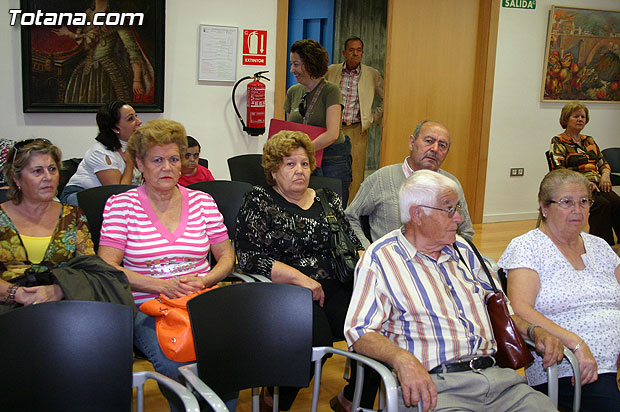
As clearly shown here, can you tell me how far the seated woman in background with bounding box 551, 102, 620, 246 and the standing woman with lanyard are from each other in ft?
7.26

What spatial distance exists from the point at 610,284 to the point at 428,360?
3.15ft

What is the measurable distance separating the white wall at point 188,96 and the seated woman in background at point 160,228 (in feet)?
8.15

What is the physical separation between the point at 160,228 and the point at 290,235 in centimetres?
58

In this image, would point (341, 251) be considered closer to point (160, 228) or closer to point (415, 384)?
point (160, 228)

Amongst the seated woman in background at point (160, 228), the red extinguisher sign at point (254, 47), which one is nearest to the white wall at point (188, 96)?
the red extinguisher sign at point (254, 47)

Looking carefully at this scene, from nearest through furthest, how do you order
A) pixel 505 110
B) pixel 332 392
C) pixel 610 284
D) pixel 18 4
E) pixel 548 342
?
pixel 548 342, pixel 610 284, pixel 332 392, pixel 18 4, pixel 505 110

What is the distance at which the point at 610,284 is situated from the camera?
100 inches

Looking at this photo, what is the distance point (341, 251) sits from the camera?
2.94 meters

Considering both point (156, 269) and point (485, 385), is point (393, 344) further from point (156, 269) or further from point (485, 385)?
point (156, 269)

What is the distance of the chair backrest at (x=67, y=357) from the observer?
5.42 feet

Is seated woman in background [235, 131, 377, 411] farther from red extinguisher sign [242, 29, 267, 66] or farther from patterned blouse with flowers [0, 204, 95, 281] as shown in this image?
red extinguisher sign [242, 29, 267, 66]

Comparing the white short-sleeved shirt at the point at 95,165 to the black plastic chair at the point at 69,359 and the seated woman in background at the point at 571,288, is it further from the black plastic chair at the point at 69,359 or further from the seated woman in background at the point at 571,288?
the seated woman in background at the point at 571,288

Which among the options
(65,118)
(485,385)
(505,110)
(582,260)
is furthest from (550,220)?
(505,110)

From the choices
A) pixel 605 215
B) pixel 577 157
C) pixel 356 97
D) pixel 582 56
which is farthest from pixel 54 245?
pixel 582 56
